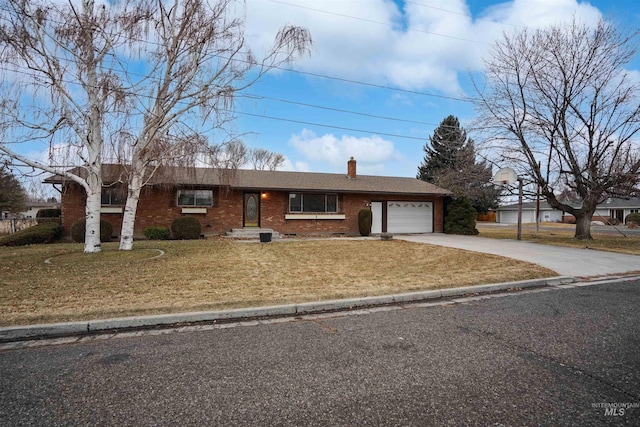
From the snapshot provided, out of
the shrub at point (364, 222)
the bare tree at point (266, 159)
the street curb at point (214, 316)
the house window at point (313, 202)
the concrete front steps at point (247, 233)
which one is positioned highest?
the bare tree at point (266, 159)

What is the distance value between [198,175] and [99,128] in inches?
275

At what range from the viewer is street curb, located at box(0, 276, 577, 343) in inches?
168

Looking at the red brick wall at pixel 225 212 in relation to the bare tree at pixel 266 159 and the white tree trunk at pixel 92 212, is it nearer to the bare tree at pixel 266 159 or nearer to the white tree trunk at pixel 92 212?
the white tree trunk at pixel 92 212

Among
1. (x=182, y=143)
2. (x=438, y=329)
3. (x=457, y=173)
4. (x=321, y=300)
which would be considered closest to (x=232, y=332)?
(x=321, y=300)

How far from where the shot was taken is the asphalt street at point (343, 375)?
248 centimetres

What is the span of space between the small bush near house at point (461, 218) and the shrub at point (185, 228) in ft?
46.7

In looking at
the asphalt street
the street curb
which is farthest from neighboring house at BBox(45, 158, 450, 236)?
the asphalt street

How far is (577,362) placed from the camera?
3.33 metres

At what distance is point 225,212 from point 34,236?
754 cm

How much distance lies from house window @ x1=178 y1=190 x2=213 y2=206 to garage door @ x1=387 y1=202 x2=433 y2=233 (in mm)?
9938

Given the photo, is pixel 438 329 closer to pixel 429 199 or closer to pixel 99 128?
pixel 99 128

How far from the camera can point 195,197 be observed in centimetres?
1644

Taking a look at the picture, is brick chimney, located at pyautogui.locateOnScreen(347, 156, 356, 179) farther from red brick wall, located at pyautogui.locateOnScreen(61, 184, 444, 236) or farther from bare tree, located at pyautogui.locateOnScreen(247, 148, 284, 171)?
bare tree, located at pyautogui.locateOnScreen(247, 148, 284, 171)

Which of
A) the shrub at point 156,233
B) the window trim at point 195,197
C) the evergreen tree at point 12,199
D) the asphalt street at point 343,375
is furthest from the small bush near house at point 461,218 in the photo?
the evergreen tree at point 12,199
